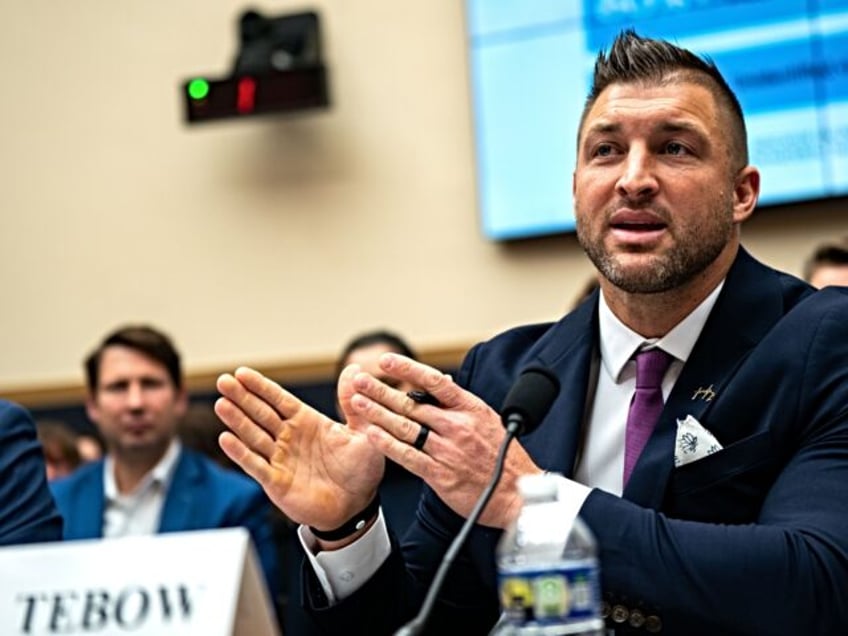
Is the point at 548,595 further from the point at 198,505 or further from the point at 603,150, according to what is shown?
the point at 198,505

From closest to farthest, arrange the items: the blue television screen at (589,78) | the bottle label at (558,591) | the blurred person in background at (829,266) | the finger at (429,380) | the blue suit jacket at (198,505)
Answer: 1. the bottle label at (558,591)
2. the finger at (429,380)
3. the blurred person in background at (829,266)
4. the blue suit jacket at (198,505)
5. the blue television screen at (589,78)

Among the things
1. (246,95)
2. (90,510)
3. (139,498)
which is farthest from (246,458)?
(246,95)

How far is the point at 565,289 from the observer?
5434mm

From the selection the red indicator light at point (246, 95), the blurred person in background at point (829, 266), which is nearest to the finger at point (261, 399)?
the blurred person in background at point (829, 266)

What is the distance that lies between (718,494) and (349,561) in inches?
20.2

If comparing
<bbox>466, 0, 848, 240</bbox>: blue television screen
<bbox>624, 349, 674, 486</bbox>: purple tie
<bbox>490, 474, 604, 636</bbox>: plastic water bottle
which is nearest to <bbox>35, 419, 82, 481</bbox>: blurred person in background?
<bbox>466, 0, 848, 240</bbox>: blue television screen

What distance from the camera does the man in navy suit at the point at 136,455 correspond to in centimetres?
445

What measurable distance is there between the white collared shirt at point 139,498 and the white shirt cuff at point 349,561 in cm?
261

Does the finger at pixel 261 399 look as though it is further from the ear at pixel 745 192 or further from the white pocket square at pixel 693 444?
the ear at pixel 745 192

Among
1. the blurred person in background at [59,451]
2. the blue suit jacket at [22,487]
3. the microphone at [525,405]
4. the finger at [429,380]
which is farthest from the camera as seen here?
the blurred person in background at [59,451]

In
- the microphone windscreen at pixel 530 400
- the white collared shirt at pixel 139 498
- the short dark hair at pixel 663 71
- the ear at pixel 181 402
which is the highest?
the short dark hair at pixel 663 71

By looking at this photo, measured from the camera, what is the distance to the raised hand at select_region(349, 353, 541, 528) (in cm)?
172

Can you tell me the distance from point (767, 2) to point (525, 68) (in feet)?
3.02

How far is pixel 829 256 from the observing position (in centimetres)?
363
